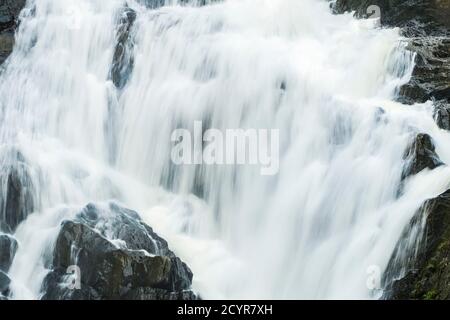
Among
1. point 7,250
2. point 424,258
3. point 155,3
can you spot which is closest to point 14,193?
point 7,250

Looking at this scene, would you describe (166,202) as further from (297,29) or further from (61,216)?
(297,29)

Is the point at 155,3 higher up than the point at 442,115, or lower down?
higher up

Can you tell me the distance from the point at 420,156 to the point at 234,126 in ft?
11.5

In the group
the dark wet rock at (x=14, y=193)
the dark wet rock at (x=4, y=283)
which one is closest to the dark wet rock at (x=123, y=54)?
the dark wet rock at (x=14, y=193)

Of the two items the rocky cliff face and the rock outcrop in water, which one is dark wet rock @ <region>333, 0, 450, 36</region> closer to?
the rocky cliff face

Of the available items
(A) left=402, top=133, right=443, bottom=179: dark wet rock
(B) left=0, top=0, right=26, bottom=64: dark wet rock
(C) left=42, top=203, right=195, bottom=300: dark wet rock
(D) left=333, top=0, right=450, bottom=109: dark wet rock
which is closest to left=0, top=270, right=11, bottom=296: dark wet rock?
(C) left=42, top=203, right=195, bottom=300: dark wet rock

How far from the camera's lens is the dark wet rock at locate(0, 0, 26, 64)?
56.3 ft

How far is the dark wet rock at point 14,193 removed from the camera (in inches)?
541

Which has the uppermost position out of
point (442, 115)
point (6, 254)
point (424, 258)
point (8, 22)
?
point (8, 22)

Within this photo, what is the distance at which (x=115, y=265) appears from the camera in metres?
12.1

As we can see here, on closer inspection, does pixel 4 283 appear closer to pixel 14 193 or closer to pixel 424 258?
pixel 14 193

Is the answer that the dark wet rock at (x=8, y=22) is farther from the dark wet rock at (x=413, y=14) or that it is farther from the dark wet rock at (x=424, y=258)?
the dark wet rock at (x=424, y=258)

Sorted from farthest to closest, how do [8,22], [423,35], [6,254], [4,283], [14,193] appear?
[8,22] < [423,35] < [14,193] < [6,254] < [4,283]

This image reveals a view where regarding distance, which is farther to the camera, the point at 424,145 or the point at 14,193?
the point at 14,193
